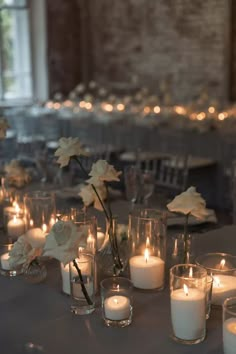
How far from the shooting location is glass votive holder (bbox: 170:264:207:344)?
61.1 inches

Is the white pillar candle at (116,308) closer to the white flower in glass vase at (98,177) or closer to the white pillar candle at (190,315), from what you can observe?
the white pillar candle at (190,315)

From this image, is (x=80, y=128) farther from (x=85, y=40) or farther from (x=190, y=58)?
(x=85, y=40)

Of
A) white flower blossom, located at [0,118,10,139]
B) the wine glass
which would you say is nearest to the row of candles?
the wine glass

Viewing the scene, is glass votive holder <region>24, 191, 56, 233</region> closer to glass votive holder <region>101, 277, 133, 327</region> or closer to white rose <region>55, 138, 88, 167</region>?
white rose <region>55, 138, 88, 167</region>

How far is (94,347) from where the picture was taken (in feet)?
5.05

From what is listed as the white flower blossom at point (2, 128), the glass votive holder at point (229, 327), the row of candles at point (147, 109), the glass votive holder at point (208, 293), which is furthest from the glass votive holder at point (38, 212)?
the row of candles at point (147, 109)

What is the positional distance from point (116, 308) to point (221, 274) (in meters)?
0.38

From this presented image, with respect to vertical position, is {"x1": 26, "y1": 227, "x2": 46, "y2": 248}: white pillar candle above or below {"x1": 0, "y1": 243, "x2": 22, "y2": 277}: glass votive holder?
above

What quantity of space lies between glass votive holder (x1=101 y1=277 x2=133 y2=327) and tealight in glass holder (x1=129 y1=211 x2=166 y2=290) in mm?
224

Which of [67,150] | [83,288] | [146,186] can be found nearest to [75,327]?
[83,288]

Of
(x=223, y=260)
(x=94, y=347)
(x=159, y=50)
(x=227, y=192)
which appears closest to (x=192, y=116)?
(x=227, y=192)

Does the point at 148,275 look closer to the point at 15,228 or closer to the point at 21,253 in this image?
the point at 21,253

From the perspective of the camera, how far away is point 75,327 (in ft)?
5.41

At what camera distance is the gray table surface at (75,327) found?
1534 millimetres
